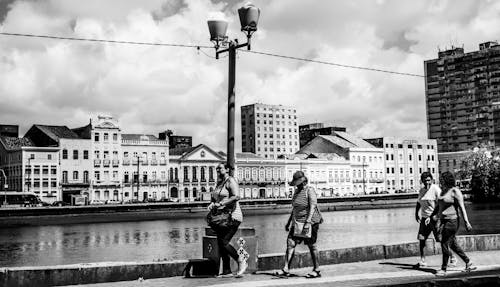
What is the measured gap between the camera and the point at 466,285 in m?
8.89

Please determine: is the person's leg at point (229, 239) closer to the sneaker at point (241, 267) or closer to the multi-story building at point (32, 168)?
the sneaker at point (241, 267)

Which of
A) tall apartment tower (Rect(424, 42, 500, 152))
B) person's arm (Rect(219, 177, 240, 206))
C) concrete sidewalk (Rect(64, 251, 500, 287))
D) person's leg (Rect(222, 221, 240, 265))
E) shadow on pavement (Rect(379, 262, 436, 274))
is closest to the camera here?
concrete sidewalk (Rect(64, 251, 500, 287))

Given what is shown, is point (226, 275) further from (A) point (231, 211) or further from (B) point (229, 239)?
(A) point (231, 211)

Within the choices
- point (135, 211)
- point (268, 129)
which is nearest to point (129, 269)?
point (135, 211)

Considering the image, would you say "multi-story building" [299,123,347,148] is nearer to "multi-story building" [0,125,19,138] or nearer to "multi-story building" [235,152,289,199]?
"multi-story building" [235,152,289,199]

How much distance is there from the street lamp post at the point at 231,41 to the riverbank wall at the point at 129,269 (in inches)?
90.0

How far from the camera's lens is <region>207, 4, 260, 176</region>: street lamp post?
12273mm

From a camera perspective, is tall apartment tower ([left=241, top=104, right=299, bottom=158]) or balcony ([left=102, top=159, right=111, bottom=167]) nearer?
balcony ([left=102, top=159, right=111, bottom=167])

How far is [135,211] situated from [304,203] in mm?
71468

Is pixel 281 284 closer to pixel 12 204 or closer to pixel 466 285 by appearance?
pixel 466 285

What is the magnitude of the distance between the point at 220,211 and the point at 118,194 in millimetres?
85598

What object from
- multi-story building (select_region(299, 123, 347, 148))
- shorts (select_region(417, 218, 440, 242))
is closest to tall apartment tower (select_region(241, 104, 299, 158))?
multi-story building (select_region(299, 123, 347, 148))

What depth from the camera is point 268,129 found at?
18625 centimetres

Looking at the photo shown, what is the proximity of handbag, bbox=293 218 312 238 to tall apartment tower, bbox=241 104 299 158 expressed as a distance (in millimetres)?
171068
